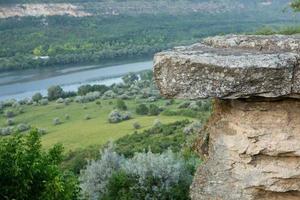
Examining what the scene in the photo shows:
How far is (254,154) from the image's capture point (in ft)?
25.0

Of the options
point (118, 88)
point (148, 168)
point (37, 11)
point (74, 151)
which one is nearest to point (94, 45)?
point (37, 11)

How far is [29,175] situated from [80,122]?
147ft

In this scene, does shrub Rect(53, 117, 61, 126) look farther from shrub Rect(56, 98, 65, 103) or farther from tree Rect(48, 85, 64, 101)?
tree Rect(48, 85, 64, 101)

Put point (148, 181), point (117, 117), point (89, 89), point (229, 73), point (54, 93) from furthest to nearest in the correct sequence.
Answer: point (89, 89), point (54, 93), point (117, 117), point (148, 181), point (229, 73)

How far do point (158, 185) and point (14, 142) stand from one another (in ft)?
20.9

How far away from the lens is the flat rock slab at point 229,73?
23.1 ft

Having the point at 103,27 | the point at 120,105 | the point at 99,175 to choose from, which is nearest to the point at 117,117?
the point at 120,105

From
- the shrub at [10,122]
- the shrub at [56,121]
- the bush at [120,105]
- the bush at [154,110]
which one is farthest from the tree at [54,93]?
the bush at [154,110]

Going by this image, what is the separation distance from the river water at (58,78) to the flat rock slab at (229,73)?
6578 cm

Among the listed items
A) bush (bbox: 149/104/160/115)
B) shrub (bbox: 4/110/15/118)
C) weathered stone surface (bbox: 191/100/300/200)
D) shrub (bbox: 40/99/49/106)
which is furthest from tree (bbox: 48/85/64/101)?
weathered stone surface (bbox: 191/100/300/200)

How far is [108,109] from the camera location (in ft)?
204

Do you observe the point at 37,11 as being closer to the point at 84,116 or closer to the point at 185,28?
the point at 185,28

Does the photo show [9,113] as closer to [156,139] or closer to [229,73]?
[156,139]

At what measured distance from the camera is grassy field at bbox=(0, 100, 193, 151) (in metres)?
46.4
